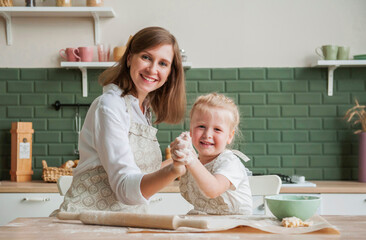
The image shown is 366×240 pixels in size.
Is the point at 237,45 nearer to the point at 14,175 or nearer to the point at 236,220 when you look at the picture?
the point at 14,175

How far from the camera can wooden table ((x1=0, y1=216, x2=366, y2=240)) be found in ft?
4.12

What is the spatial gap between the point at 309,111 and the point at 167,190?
4.55 ft

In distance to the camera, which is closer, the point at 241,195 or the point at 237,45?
the point at 241,195

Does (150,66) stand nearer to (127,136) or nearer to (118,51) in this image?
(127,136)

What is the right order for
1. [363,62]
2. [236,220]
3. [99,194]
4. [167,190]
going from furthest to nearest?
[363,62], [167,190], [99,194], [236,220]

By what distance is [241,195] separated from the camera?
188 cm

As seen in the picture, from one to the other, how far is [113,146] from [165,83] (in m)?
0.57

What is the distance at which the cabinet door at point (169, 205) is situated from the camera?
10.3 feet

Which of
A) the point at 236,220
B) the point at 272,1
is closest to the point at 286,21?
the point at 272,1

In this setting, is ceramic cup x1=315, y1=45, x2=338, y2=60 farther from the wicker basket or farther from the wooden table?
the wooden table

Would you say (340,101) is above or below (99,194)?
above

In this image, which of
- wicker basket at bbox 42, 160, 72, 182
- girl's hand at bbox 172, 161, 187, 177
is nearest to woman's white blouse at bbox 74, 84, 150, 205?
girl's hand at bbox 172, 161, 187, 177

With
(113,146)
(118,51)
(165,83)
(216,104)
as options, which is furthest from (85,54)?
(113,146)

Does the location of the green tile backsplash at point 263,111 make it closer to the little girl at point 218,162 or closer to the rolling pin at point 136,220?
the little girl at point 218,162
